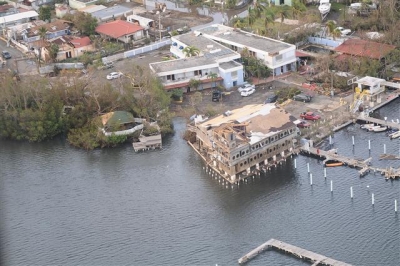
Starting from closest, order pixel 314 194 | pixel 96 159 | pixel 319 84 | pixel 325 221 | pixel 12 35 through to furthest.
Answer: pixel 325 221 → pixel 314 194 → pixel 96 159 → pixel 319 84 → pixel 12 35

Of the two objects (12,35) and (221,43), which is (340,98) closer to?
(221,43)

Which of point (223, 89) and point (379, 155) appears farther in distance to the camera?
point (223, 89)

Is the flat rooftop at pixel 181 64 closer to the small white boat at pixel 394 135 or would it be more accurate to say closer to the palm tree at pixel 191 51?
the palm tree at pixel 191 51

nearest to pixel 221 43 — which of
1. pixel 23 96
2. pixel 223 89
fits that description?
pixel 223 89

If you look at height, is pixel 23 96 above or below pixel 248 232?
above

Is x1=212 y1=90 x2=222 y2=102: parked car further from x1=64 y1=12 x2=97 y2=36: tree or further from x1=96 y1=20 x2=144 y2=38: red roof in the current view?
x1=64 y1=12 x2=97 y2=36: tree

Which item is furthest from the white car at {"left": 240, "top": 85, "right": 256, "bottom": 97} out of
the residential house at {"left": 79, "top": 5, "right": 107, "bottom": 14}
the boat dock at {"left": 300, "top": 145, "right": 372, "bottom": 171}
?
the residential house at {"left": 79, "top": 5, "right": 107, "bottom": 14}

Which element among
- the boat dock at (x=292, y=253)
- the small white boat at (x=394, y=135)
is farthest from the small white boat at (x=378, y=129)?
the boat dock at (x=292, y=253)
